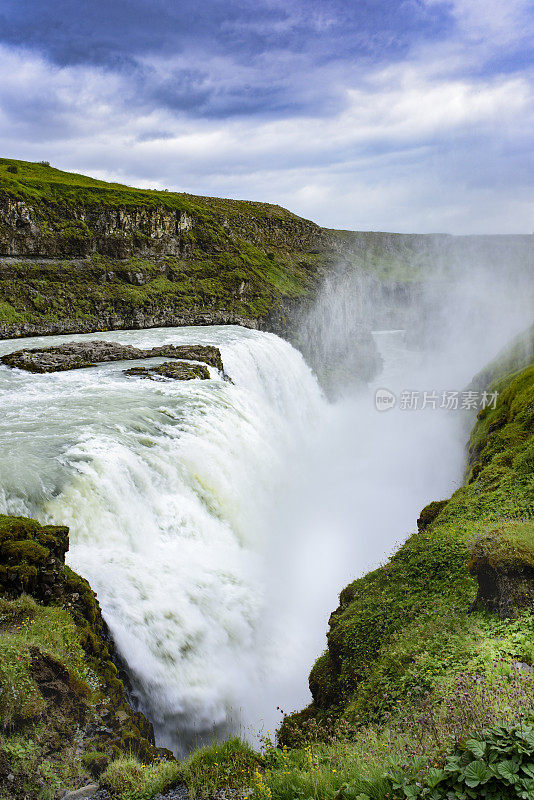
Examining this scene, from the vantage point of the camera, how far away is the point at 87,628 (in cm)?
911

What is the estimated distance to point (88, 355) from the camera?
32656mm

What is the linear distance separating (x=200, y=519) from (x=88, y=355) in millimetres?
20450

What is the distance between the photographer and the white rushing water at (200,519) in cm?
1130

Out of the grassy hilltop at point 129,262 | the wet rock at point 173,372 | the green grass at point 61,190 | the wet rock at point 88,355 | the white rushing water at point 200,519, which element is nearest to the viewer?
the white rushing water at point 200,519

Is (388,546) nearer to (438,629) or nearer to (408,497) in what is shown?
(408,497)

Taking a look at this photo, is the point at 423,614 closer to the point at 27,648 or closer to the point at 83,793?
the point at 83,793

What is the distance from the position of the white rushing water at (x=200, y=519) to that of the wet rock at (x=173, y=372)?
3.89 feet

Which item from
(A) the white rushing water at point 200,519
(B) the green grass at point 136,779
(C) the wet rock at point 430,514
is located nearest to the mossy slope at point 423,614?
(C) the wet rock at point 430,514

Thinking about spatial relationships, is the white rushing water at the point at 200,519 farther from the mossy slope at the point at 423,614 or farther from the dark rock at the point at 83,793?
the dark rock at the point at 83,793

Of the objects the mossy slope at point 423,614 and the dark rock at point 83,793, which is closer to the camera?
the dark rock at point 83,793

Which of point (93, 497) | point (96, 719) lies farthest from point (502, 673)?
point (93, 497)

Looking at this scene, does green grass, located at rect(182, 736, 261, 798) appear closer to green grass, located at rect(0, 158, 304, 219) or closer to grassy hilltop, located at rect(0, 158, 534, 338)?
grassy hilltop, located at rect(0, 158, 534, 338)

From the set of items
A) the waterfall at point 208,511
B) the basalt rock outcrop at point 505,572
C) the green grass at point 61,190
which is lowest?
the waterfall at point 208,511

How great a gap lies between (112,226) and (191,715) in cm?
5924
